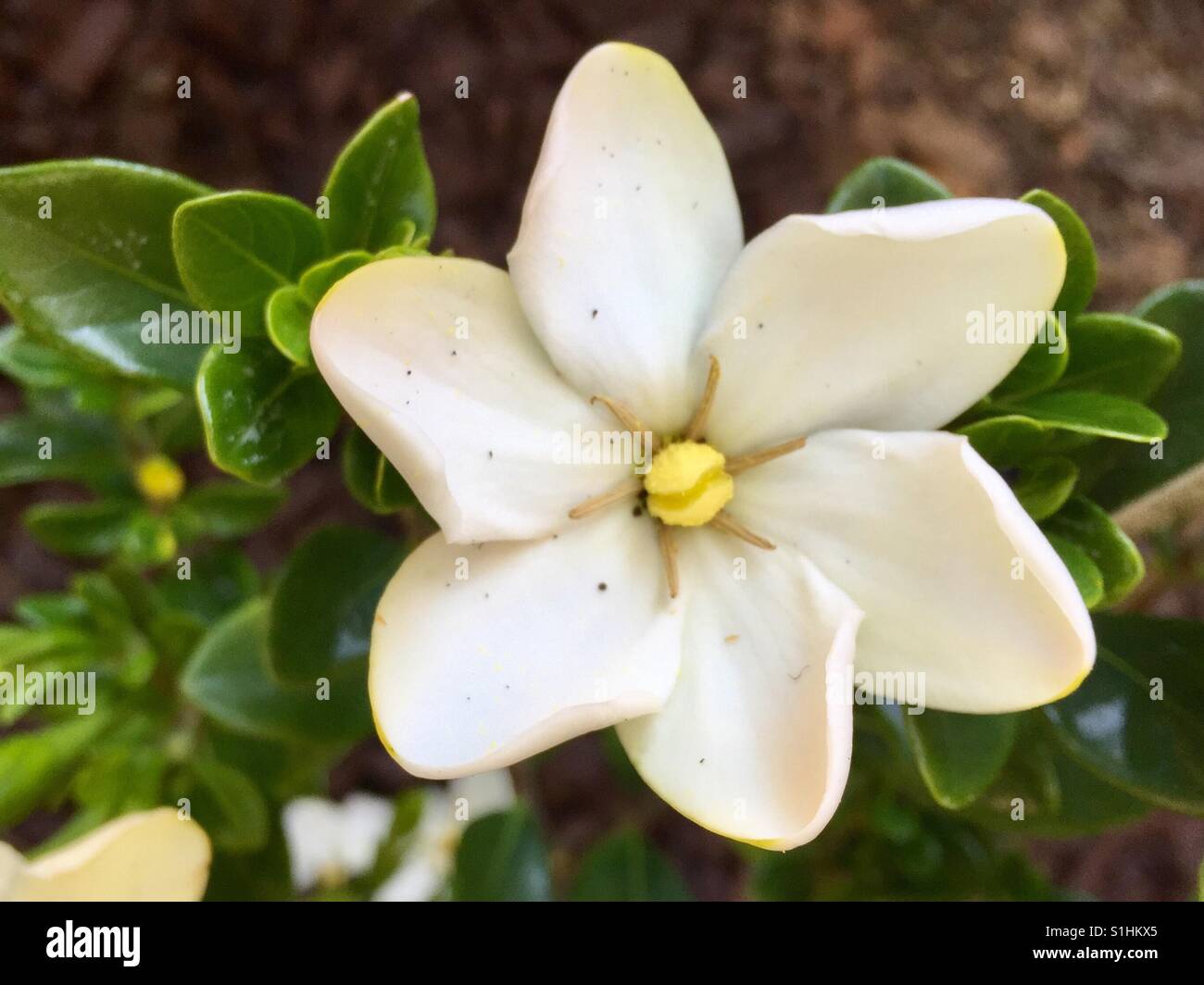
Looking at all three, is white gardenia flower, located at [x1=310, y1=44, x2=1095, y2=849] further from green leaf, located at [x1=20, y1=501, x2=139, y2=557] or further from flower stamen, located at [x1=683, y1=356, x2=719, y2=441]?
green leaf, located at [x1=20, y1=501, x2=139, y2=557]

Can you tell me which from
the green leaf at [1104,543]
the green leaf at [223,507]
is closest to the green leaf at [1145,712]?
the green leaf at [1104,543]

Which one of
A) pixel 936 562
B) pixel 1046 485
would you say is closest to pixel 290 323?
pixel 936 562

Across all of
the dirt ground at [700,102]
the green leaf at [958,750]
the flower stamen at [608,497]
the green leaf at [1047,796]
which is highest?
the dirt ground at [700,102]

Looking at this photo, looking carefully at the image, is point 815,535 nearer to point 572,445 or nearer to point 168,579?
point 572,445

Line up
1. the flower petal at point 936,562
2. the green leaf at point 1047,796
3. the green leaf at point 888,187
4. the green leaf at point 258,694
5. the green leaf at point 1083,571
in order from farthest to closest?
1. the green leaf at point 258,694
2. the green leaf at point 1047,796
3. the green leaf at point 888,187
4. the green leaf at point 1083,571
5. the flower petal at point 936,562

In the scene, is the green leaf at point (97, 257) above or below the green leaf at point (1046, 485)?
above

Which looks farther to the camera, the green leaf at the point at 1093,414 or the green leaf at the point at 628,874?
the green leaf at the point at 628,874

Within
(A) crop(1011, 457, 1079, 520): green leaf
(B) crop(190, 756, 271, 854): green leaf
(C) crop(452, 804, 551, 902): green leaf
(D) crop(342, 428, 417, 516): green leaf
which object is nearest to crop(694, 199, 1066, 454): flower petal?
(A) crop(1011, 457, 1079, 520): green leaf

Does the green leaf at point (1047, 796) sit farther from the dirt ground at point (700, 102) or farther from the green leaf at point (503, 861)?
the dirt ground at point (700, 102)
